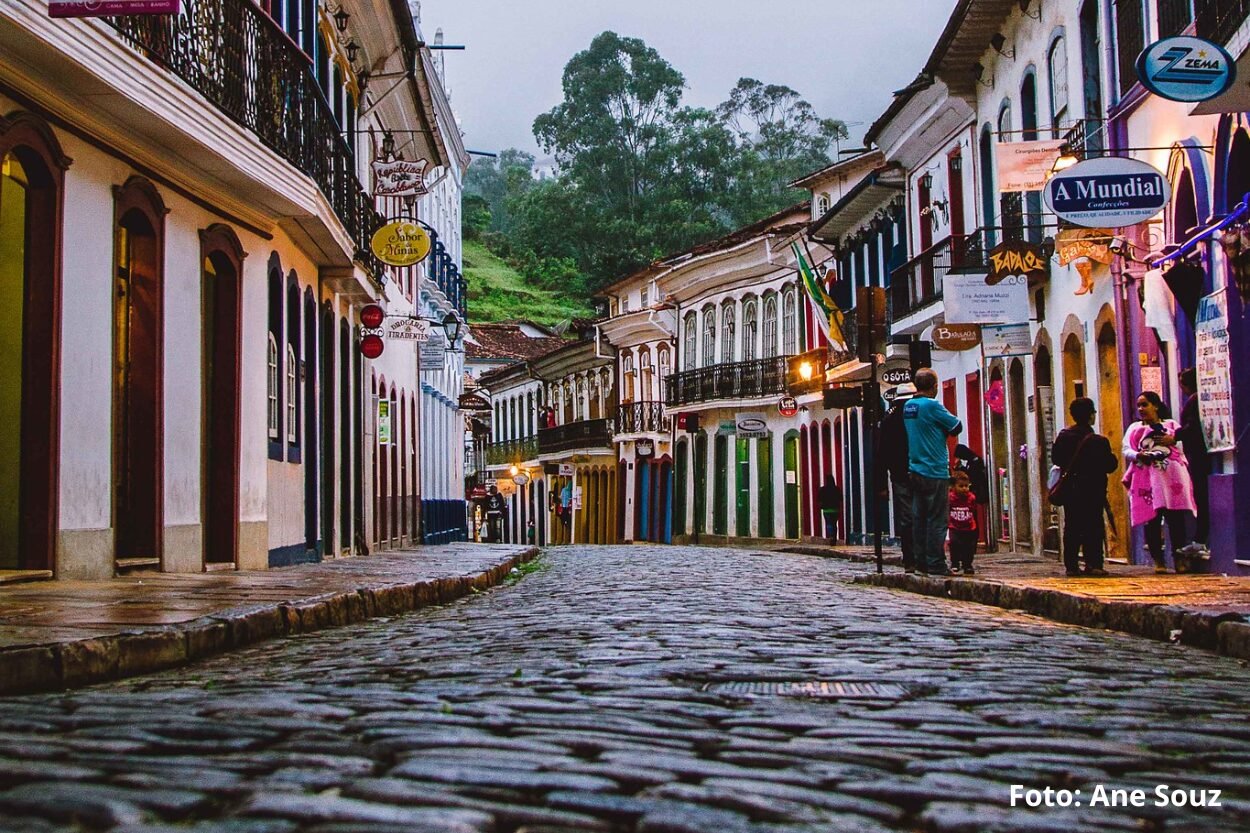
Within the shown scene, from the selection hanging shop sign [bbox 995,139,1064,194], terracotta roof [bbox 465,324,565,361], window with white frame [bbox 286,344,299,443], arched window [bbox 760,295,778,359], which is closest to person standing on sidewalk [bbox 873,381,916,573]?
hanging shop sign [bbox 995,139,1064,194]

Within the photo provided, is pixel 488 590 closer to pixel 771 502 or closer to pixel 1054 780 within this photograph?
pixel 1054 780

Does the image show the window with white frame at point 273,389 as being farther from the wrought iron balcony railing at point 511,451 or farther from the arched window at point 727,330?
the wrought iron balcony railing at point 511,451

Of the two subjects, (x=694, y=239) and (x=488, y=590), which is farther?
(x=694, y=239)

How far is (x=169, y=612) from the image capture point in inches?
339

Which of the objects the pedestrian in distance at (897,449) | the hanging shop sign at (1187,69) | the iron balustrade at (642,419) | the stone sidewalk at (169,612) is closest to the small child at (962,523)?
the pedestrian in distance at (897,449)

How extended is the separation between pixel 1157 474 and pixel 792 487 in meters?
31.0

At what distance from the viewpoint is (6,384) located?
11.7 meters

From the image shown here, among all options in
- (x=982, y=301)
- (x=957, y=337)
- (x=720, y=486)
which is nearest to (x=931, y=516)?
(x=982, y=301)

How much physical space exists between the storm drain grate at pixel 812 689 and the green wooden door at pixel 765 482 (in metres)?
41.2

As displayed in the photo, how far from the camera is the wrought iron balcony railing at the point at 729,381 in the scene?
47.9 meters

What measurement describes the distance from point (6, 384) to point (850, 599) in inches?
259

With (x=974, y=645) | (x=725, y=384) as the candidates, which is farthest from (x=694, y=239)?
(x=974, y=645)

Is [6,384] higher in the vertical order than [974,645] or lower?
higher

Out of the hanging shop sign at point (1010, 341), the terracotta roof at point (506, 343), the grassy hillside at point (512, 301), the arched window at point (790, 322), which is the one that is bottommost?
the hanging shop sign at point (1010, 341)
